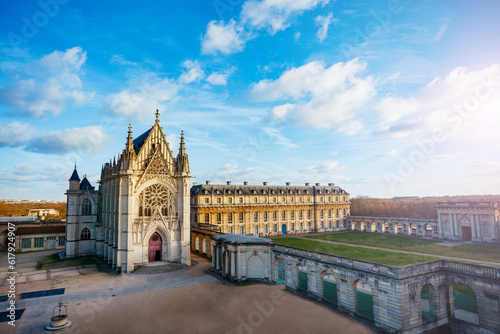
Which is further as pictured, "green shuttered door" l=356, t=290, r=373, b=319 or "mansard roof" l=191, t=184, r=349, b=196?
"mansard roof" l=191, t=184, r=349, b=196

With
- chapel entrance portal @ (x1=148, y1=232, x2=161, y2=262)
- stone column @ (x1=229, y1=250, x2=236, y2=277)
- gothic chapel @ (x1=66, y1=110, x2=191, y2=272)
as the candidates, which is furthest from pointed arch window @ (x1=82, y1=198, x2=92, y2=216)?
stone column @ (x1=229, y1=250, x2=236, y2=277)

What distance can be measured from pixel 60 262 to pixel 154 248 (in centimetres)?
1422

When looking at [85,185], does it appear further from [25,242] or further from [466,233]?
[466,233]

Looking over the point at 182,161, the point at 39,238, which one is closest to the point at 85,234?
the point at 39,238

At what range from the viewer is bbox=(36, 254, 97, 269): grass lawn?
3600cm

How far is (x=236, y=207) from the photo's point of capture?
57.9m

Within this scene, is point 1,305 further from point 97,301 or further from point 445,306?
point 445,306

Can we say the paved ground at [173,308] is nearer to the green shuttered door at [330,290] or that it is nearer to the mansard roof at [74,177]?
the green shuttered door at [330,290]

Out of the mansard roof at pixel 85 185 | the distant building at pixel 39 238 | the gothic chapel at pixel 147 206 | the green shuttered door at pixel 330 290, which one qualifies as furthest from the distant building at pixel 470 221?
the distant building at pixel 39 238

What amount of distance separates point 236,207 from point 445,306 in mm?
39785

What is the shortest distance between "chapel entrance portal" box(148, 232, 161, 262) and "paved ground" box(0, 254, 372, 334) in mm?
5168

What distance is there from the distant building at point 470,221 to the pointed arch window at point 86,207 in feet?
203

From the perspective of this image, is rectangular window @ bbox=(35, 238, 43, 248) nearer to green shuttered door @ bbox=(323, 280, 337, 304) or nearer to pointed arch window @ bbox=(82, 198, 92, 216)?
pointed arch window @ bbox=(82, 198, 92, 216)

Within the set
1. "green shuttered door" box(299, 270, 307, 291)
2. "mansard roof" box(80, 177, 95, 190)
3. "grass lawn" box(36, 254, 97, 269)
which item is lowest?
"green shuttered door" box(299, 270, 307, 291)
